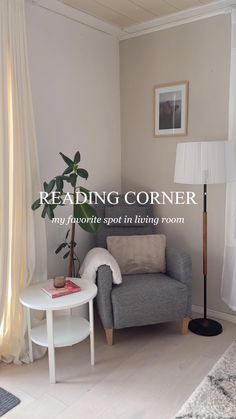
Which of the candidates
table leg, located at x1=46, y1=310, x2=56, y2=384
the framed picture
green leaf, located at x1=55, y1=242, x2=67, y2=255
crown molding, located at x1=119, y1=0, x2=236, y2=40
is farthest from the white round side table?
crown molding, located at x1=119, y1=0, x2=236, y2=40

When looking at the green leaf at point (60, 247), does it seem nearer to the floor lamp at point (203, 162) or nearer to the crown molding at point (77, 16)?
the floor lamp at point (203, 162)

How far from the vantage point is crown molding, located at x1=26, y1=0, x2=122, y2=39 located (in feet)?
8.43

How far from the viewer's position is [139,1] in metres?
2.57

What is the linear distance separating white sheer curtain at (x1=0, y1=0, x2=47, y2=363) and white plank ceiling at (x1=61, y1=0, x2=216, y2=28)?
1.95 feet

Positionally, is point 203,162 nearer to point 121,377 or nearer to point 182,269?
point 182,269

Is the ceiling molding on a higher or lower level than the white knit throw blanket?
higher

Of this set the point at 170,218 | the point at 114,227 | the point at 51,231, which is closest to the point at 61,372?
the point at 51,231

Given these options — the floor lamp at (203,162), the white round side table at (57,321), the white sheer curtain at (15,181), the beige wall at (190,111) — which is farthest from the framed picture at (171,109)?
the white round side table at (57,321)

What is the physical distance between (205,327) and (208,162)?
1.32 meters

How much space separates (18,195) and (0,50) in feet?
3.00

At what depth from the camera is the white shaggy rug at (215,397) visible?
1.86 meters

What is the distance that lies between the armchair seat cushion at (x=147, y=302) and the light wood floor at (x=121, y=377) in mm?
206

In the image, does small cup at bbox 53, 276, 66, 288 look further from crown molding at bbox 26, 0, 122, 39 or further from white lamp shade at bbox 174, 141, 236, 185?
crown molding at bbox 26, 0, 122, 39

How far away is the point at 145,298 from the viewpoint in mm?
2523
